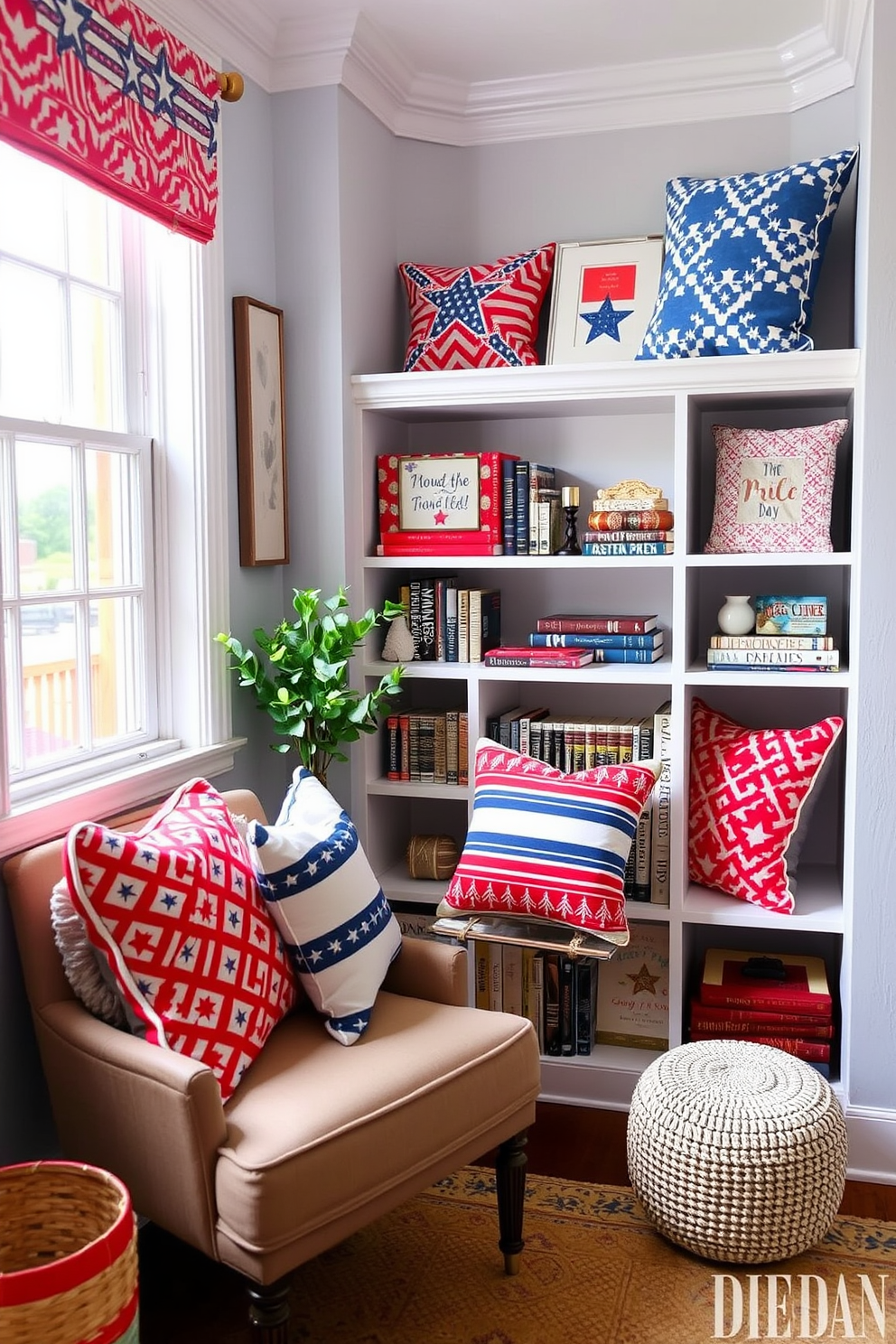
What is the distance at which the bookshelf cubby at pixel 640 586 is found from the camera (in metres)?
2.75

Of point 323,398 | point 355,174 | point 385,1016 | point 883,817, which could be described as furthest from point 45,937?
point 355,174

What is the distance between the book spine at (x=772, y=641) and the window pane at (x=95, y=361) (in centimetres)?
145

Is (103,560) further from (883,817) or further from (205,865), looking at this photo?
(883,817)

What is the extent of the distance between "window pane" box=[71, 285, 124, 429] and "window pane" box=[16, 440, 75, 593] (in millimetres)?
120

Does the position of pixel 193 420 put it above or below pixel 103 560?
above

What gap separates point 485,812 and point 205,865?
0.88 meters

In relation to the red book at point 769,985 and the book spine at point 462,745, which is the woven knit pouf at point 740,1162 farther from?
the book spine at point 462,745

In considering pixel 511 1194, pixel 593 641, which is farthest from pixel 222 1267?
pixel 593 641

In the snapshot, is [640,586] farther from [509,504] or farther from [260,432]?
[260,432]

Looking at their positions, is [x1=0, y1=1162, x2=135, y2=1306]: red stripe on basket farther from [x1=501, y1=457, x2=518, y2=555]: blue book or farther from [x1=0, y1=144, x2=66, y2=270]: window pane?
[x1=501, y1=457, x2=518, y2=555]: blue book

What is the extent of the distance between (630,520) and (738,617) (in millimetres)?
345

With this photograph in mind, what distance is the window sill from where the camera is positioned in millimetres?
2087

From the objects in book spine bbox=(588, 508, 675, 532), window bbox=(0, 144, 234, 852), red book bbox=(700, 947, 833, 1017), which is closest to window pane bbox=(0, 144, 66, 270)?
window bbox=(0, 144, 234, 852)

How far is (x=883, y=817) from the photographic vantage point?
102 inches
